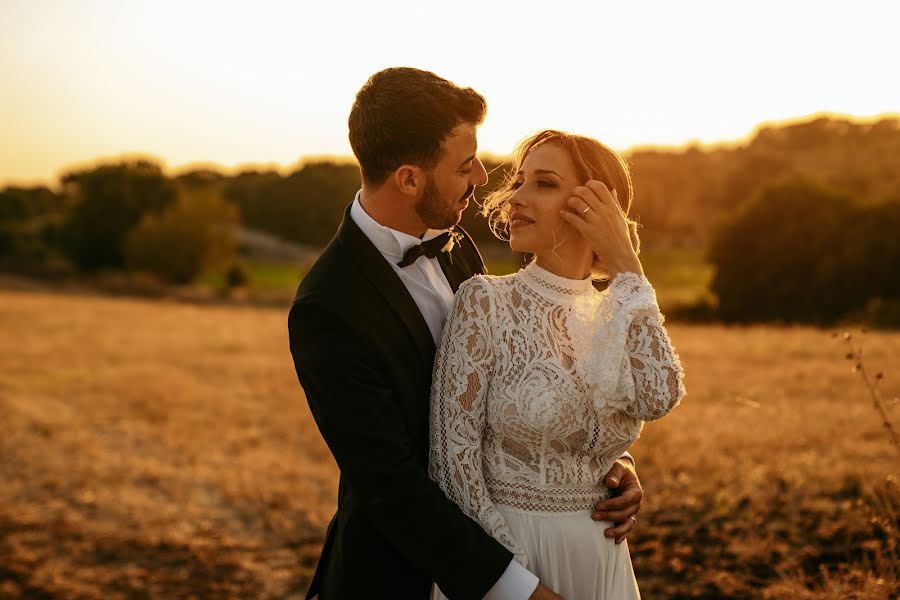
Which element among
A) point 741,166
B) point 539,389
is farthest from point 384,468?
point 741,166

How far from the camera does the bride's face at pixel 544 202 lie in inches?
101

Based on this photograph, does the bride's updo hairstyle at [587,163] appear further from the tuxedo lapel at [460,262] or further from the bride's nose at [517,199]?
the tuxedo lapel at [460,262]

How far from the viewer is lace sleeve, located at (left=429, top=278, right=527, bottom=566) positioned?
2.41 metres

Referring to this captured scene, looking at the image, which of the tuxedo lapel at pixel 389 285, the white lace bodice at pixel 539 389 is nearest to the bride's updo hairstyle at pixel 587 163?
the white lace bodice at pixel 539 389

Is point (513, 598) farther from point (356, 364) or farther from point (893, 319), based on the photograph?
point (893, 319)

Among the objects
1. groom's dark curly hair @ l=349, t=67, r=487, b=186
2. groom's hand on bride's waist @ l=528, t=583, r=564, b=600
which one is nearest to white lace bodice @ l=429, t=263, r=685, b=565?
groom's hand on bride's waist @ l=528, t=583, r=564, b=600

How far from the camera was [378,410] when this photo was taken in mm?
2361

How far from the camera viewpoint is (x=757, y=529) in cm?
527

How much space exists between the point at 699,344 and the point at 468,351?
14.2 m

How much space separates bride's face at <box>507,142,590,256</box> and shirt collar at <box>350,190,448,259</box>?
0.39 metres

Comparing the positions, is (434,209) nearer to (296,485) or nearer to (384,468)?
(384,468)

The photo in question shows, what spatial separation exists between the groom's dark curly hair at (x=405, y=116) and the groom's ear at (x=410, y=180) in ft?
0.06

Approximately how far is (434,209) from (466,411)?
0.75 m

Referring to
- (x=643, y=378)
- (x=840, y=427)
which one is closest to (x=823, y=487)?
(x=840, y=427)
